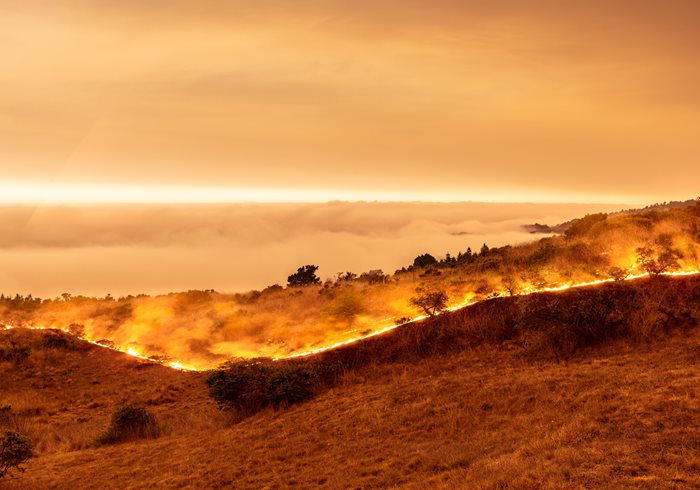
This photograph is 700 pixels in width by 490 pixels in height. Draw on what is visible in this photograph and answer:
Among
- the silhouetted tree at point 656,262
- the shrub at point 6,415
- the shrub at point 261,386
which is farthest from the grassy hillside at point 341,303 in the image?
the shrub at point 6,415

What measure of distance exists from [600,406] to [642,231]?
1692cm

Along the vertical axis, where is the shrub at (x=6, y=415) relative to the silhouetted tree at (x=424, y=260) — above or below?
below

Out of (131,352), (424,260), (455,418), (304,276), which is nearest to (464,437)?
(455,418)

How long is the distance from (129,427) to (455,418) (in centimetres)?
837

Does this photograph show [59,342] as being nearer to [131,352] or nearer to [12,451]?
[131,352]

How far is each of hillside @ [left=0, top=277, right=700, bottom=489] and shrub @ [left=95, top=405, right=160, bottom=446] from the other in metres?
0.49

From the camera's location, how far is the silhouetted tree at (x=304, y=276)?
38.3 meters

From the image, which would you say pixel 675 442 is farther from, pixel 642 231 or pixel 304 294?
pixel 304 294

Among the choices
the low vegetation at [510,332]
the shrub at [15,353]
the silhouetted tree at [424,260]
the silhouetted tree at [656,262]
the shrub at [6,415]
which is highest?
the silhouetted tree at [656,262]

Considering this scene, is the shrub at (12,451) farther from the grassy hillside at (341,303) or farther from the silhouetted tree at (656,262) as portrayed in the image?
the silhouetted tree at (656,262)

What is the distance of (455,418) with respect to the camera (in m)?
10.3

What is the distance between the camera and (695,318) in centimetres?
1416

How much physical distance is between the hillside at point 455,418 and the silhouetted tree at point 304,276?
63.0 feet

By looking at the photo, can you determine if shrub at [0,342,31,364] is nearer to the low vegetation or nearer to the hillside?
the hillside
